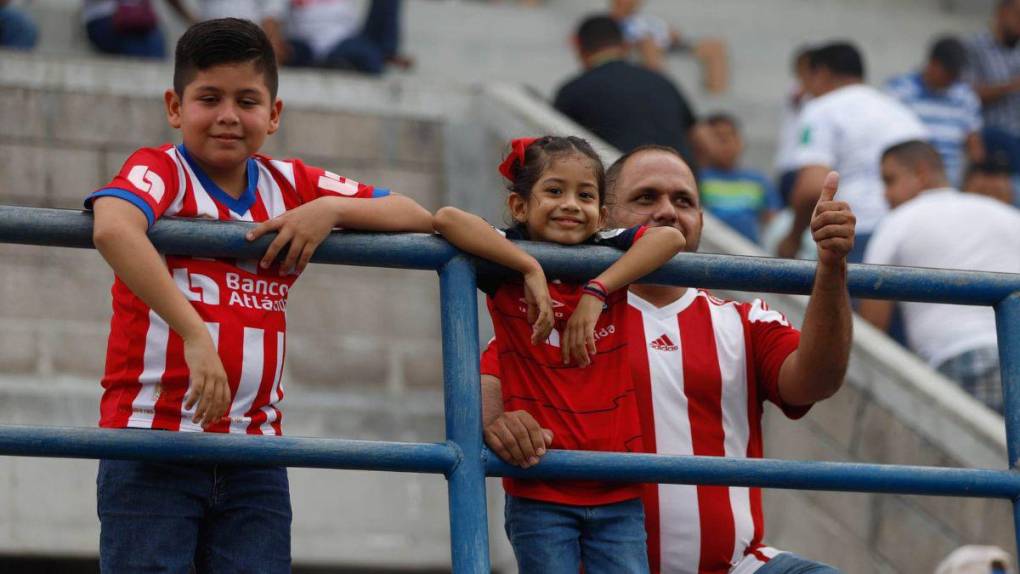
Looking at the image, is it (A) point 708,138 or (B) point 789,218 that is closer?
(B) point 789,218

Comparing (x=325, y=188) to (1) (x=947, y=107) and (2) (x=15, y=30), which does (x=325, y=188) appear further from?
(1) (x=947, y=107)

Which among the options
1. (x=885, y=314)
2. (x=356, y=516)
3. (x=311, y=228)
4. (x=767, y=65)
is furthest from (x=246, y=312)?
(x=767, y=65)

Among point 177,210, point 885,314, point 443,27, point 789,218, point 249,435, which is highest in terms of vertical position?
point 443,27

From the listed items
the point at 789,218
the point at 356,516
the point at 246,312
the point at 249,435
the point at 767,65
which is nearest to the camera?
the point at 249,435

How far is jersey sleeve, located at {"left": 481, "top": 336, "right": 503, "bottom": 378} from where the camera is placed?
3.16 m

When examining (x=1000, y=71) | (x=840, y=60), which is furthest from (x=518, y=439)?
(x=1000, y=71)

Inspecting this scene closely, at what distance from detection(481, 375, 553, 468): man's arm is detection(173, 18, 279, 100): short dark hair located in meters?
0.76

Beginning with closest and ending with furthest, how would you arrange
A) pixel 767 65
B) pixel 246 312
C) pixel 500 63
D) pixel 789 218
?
pixel 246 312
pixel 789 218
pixel 500 63
pixel 767 65

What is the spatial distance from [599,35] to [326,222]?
171 inches

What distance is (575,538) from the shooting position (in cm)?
304

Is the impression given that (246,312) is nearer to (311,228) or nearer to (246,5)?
(311,228)

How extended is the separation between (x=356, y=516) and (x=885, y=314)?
219 centimetres

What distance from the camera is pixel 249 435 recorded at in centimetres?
268

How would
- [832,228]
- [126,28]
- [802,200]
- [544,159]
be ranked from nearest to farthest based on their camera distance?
[832,228] < [544,159] < [802,200] < [126,28]
